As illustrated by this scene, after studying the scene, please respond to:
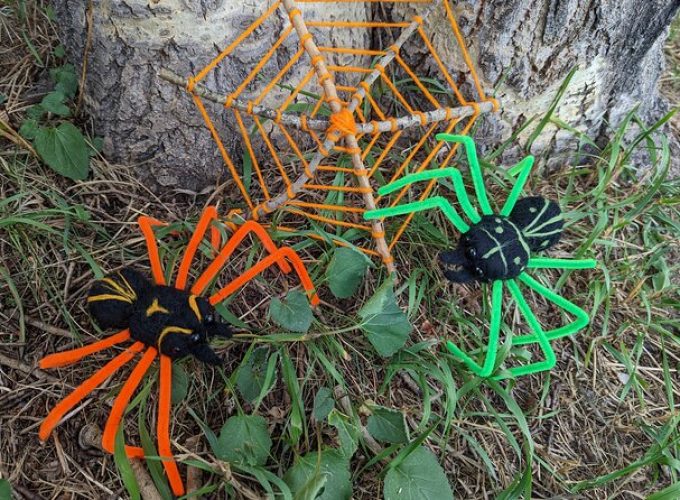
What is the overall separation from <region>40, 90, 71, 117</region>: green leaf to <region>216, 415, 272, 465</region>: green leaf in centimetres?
81

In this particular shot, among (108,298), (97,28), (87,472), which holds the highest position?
(97,28)

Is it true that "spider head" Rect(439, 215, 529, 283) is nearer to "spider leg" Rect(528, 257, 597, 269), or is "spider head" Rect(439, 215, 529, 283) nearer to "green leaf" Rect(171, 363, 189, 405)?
"spider leg" Rect(528, 257, 597, 269)

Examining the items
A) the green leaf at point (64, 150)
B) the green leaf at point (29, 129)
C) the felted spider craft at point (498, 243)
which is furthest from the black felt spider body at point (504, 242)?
the green leaf at point (29, 129)

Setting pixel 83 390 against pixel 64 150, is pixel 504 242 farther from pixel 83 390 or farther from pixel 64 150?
pixel 64 150

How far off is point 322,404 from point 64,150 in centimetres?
80

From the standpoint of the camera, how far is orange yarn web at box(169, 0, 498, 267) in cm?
121

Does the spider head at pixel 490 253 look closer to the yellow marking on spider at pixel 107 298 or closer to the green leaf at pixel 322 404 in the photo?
the green leaf at pixel 322 404

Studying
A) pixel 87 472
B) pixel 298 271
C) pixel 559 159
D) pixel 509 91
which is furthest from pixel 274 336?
pixel 559 159

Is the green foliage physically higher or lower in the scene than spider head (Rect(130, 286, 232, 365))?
higher

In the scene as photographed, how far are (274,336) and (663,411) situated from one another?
0.93 meters

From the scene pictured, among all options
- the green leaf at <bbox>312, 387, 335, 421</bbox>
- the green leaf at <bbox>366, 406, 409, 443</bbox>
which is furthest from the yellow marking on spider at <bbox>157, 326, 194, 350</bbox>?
the green leaf at <bbox>366, 406, 409, 443</bbox>

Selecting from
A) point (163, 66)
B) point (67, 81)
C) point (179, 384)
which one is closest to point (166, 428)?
point (179, 384)

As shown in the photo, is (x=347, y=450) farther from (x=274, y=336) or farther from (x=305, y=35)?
(x=305, y=35)

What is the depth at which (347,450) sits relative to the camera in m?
1.12
